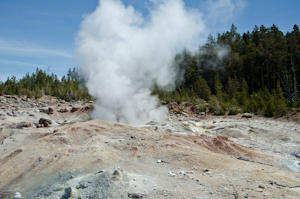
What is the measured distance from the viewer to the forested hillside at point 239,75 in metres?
22.1

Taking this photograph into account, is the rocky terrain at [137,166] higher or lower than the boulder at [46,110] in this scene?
lower

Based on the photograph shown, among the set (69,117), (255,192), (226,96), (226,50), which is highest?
(226,50)

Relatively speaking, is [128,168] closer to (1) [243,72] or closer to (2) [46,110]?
(2) [46,110]

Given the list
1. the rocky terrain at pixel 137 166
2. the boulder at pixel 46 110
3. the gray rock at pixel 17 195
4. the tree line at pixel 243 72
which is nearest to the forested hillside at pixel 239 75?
the tree line at pixel 243 72

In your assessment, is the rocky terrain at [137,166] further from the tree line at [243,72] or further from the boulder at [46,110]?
the tree line at [243,72]

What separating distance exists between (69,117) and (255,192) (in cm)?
1642

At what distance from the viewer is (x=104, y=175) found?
4.72 metres

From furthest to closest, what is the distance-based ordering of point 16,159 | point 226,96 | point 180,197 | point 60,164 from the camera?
1. point 226,96
2. point 16,159
3. point 60,164
4. point 180,197

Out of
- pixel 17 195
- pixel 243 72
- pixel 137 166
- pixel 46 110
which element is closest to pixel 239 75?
pixel 243 72

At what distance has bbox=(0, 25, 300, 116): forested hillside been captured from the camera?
22.1 metres

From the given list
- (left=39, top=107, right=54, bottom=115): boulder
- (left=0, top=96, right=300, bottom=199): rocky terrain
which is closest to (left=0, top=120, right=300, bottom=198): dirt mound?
(left=0, top=96, right=300, bottom=199): rocky terrain

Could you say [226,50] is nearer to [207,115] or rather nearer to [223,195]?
[207,115]

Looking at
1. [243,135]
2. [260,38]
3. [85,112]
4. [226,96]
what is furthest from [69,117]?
[260,38]

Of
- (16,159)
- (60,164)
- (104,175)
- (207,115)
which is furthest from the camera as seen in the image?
(207,115)
